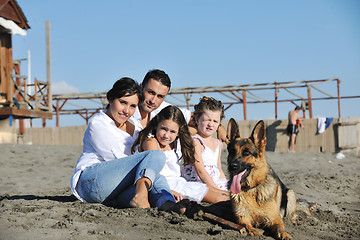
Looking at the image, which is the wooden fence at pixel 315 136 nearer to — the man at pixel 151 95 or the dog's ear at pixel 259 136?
the man at pixel 151 95

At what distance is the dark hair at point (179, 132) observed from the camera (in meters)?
4.56

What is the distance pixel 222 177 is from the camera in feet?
18.9

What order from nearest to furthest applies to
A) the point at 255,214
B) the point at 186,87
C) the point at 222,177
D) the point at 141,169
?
the point at 255,214
the point at 141,169
the point at 222,177
the point at 186,87

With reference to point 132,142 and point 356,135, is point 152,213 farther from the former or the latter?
point 356,135

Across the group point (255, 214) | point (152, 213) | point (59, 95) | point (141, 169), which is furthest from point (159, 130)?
point (59, 95)

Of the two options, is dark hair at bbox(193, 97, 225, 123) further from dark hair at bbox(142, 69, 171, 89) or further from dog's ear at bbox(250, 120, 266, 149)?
dog's ear at bbox(250, 120, 266, 149)

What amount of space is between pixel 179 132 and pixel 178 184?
0.67 m

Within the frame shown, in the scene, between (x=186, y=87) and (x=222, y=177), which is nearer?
(x=222, y=177)

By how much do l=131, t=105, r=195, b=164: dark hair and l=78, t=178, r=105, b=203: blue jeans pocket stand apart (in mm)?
632

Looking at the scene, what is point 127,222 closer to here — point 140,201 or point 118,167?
point 140,201

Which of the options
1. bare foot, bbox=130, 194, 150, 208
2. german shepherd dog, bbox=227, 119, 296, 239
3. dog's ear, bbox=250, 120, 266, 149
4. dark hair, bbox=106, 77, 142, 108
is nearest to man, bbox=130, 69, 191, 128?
dark hair, bbox=106, 77, 142, 108

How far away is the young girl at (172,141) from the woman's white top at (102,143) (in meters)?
0.16

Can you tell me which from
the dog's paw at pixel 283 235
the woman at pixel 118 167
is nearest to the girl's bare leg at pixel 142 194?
the woman at pixel 118 167

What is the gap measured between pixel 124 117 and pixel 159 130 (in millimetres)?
482
